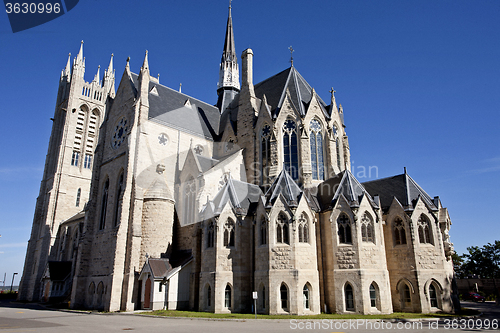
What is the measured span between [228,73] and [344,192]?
2742 cm

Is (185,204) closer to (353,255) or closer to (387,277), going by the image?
(353,255)

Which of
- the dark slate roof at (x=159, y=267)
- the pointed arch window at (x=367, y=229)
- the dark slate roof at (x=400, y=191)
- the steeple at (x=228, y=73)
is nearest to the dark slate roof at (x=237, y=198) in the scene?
the dark slate roof at (x=159, y=267)

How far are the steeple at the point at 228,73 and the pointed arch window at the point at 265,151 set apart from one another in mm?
13032

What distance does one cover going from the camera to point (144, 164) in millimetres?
29391

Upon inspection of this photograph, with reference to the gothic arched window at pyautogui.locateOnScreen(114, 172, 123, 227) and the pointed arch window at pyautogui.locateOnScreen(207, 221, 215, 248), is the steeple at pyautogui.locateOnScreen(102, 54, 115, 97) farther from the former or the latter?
the pointed arch window at pyautogui.locateOnScreen(207, 221, 215, 248)

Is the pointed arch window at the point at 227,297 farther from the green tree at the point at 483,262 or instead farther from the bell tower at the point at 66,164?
the green tree at the point at 483,262

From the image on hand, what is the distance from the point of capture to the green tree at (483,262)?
52375 mm

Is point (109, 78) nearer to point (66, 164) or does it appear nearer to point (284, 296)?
point (66, 164)

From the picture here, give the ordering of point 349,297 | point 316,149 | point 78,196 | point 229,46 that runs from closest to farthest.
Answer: point 349,297
point 316,149
point 229,46
point 78,196

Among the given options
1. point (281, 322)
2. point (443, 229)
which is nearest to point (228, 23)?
point (443, 229)

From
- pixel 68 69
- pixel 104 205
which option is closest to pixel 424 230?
pixel 104 205

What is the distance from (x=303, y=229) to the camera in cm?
2297

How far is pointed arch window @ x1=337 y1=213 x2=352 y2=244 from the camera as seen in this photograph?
22.9 metres

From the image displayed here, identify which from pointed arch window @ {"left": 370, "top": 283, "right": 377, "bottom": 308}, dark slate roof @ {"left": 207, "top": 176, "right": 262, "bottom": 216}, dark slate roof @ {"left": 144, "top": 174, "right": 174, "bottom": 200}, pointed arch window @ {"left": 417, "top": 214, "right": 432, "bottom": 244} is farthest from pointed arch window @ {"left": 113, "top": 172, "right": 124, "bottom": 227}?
pointed arch window @ {"left": 417, "top": 214, "right": 432, "bottom": 244}
